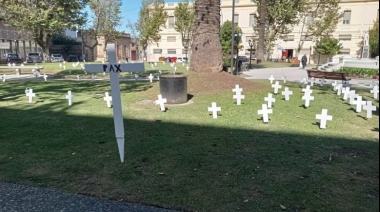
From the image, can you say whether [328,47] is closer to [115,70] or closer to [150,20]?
[150,20]

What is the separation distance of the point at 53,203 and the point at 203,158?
223cm

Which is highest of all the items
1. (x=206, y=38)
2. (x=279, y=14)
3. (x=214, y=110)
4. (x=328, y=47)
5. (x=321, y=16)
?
(x=321, y=16)

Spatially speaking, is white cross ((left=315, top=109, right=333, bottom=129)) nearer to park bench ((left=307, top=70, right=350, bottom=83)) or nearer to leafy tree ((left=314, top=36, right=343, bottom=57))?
park bench ((left=307, top=70, right=350, bottom=83))

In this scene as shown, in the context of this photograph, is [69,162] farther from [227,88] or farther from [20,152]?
[227,88]

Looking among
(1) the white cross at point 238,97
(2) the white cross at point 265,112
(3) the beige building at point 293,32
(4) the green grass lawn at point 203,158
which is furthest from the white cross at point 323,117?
(3) the beige building at point 293,32

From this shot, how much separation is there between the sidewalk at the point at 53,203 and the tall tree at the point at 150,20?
50172mm

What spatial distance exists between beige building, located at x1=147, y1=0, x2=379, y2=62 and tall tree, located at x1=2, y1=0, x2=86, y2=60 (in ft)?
89.5

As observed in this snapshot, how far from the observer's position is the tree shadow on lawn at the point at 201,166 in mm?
3439

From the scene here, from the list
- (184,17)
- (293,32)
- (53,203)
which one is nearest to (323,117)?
(53,203)

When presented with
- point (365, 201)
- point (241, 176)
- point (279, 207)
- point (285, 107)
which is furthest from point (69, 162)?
point (285, 107)

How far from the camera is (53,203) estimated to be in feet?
10.8

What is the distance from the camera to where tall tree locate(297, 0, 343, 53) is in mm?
47656

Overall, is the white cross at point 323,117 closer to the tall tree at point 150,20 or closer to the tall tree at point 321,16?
the tall tree at point 321,16

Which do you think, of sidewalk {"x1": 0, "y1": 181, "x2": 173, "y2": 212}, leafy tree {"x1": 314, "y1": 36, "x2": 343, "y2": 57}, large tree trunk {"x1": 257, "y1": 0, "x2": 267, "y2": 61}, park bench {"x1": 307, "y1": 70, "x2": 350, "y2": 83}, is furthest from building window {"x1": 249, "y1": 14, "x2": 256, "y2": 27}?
sidewalk {"x1": 0, "y1": 181, "x2": 173, "y2": 212}
